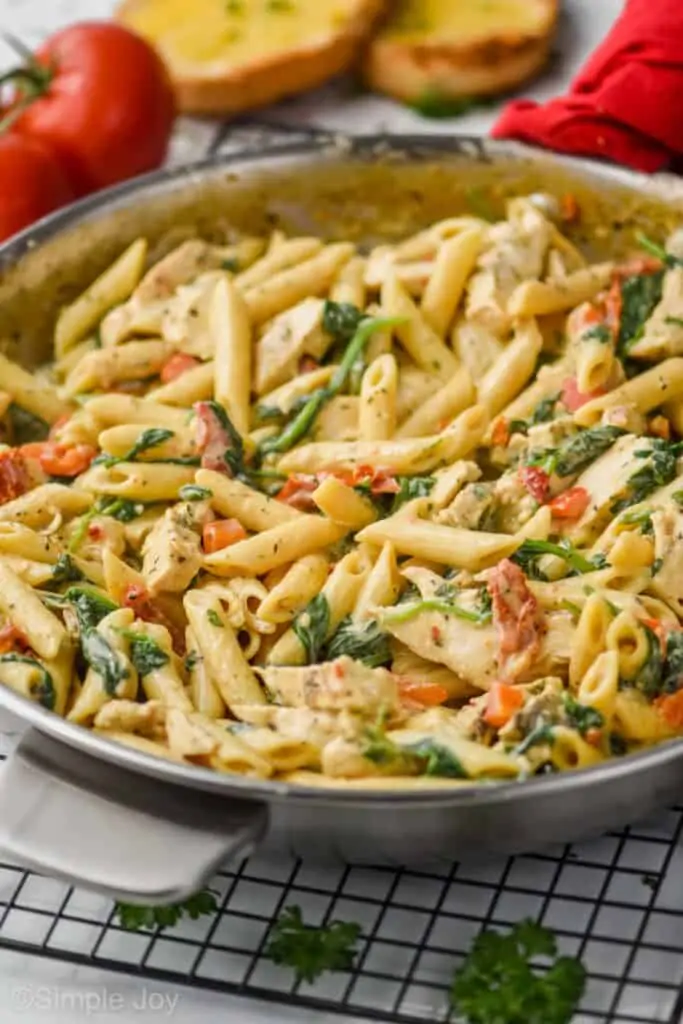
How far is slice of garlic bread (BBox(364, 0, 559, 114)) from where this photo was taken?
4.40 metres

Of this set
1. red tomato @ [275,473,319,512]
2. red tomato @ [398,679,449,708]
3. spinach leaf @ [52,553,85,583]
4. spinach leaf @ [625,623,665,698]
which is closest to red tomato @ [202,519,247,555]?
red tomato @ [275,473,319,512]

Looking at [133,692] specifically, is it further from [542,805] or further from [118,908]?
[542,805]

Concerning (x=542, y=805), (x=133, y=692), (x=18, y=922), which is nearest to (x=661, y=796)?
(x=542, y=805)

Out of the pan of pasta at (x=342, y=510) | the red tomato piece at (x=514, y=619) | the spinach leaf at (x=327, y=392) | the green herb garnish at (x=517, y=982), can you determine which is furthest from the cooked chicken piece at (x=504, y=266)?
the green herb garnish at (x=517, y=982)

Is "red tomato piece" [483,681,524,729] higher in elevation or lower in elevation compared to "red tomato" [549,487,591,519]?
higher

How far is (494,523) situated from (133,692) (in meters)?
0.73

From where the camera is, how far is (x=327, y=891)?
258cm

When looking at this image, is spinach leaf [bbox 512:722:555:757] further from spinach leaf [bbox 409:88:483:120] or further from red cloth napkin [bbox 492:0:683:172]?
spinach leaf [bbox 409:88:483:120]

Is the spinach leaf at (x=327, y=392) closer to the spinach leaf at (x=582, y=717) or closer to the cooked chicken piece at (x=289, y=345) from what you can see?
the cooked chicken piece at (x=289, y=345)

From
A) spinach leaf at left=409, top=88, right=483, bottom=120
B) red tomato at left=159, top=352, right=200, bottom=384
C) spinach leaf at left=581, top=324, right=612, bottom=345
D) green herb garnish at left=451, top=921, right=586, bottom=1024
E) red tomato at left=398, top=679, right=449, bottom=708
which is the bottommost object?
green herb garnish at left=451, top=921, right=586, bottom=1024

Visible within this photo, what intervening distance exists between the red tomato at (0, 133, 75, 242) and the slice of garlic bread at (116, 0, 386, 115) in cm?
68

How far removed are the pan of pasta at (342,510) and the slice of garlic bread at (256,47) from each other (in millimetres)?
786

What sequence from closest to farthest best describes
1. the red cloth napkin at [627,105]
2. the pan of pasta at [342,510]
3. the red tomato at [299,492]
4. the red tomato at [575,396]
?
the pan of pasta at [342,510] < the red tomato at [299,492] < the red tomato at [575,396] < the red cloth napkin at [627,105]

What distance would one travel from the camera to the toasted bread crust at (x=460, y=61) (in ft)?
14.4
